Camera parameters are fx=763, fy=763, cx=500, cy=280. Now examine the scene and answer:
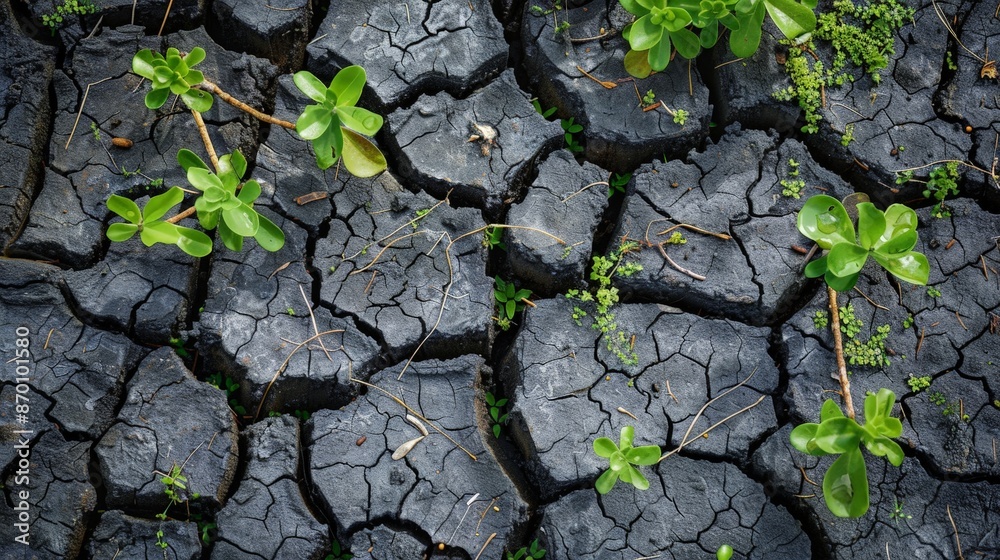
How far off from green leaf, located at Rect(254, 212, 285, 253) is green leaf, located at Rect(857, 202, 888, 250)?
197cm

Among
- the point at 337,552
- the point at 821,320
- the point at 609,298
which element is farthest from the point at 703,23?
the point at 337,552

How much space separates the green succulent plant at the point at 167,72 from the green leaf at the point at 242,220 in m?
0.49

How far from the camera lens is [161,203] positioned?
261cm

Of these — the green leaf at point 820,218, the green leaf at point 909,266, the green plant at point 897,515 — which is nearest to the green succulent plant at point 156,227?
the green leaf at point 820,218

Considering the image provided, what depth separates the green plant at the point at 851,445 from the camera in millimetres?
2367

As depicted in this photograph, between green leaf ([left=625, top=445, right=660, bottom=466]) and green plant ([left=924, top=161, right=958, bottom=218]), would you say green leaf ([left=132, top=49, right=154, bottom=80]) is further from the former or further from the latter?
green plant ([left=924, top=161, right=958, bottom=218])

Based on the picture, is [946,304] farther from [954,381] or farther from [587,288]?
[587,288]

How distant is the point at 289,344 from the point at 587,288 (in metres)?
1.10

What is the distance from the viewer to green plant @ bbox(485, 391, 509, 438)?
2.71 m

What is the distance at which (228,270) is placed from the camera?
278 cm

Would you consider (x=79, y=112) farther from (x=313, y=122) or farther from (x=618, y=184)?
(x=618, y=184)

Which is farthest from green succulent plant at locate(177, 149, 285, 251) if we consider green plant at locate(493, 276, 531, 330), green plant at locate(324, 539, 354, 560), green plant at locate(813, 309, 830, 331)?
green plant at locate(813, 309, 830, 331)

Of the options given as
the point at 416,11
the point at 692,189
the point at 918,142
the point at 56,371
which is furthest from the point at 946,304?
the point at 56,371

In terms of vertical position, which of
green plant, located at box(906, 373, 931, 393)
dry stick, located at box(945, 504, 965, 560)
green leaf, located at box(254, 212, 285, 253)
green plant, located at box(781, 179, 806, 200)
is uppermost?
green plant, located at box(781, 179, 806, 200)
